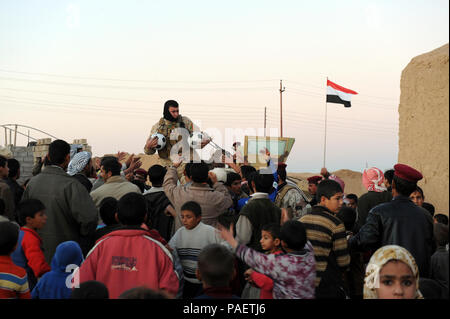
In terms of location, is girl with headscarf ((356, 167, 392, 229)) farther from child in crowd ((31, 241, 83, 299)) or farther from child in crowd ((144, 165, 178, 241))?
child in crowd ((31, 241, 83, 299))

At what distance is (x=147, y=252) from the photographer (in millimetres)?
3186

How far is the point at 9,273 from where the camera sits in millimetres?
3234

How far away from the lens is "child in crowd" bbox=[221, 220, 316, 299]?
10.6 feet

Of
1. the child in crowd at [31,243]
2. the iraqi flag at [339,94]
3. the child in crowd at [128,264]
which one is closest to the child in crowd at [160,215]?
the child in crowd at [31,243]

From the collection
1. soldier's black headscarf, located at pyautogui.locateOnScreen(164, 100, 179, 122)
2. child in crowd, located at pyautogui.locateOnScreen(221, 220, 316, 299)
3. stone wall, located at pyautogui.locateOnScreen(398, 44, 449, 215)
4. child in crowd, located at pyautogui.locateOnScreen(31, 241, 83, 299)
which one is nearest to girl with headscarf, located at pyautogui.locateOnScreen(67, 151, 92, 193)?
child in crowd, located at pyautogui.locateOnScreen(31, 241, 83, 299)

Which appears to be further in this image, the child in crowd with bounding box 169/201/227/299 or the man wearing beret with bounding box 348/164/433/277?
the child in crowd with bounding box 169/201/227/299

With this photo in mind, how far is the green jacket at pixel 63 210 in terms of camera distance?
4234mm

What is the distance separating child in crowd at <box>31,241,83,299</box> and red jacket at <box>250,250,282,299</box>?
4.69ft

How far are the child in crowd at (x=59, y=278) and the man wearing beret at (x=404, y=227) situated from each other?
2.43 metres
